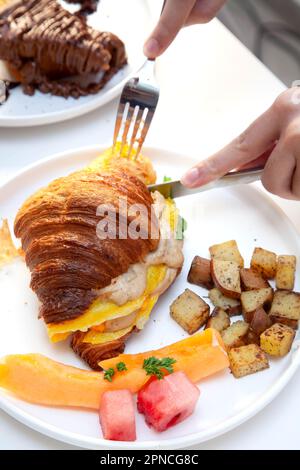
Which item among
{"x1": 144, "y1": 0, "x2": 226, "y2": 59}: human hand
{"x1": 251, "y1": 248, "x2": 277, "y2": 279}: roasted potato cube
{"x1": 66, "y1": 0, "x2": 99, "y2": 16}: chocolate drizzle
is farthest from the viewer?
{"x1": 66, "y1": 0, "x2": 99, "y2": 16}: chocolate drizzle

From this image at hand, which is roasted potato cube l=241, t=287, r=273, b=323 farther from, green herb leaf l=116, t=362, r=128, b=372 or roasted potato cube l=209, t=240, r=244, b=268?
green herb leaf l=116, t=362, r=128, b=372

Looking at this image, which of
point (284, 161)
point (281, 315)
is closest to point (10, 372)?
point (281, 315)

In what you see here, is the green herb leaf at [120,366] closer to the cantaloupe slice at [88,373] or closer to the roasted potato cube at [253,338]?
the cantaloupe slice at [88,373]

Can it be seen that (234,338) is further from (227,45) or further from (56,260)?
(227,45)

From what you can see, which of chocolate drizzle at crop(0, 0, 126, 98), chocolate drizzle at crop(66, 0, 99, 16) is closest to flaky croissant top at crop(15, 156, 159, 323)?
chocolate drizzle at crop(0, 0, 126, 98)

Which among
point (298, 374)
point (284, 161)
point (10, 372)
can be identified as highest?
point (284, 161)

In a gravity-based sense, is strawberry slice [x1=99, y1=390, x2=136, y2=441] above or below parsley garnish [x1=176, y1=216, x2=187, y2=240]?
below

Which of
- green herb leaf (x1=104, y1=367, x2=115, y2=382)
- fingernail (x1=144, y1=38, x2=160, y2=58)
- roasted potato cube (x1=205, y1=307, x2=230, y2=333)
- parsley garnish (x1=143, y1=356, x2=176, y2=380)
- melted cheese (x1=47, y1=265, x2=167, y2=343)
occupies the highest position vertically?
fingernail (x1=144, y1=38, x2=160, y2=58)
